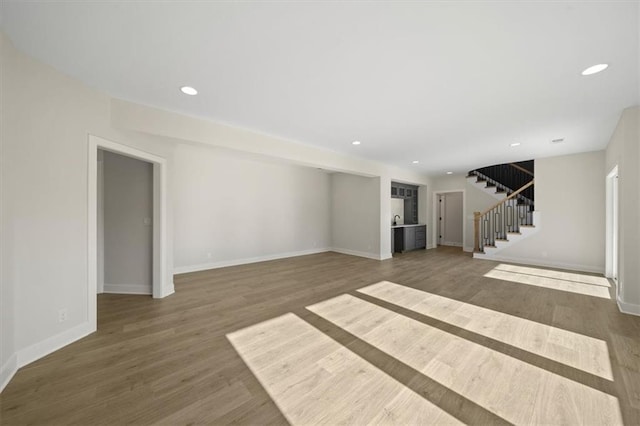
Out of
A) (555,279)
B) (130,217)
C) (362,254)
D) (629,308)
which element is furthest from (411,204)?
(130,217)

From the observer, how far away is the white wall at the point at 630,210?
3193 mm

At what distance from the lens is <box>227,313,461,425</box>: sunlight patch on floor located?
1587 mm

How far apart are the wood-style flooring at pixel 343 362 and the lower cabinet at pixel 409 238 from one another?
3.84 meters

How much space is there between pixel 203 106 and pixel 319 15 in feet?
6.98

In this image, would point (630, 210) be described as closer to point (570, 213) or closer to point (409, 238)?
point (570, 213)

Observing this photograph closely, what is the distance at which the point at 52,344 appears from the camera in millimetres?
2350

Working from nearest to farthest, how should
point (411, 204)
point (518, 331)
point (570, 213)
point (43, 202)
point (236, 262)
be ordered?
point (43, 202)
point (518, 331)
point (570, 213)
point (236, 262)
point (411, 204)

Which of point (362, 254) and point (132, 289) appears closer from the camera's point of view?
point (132, 289)

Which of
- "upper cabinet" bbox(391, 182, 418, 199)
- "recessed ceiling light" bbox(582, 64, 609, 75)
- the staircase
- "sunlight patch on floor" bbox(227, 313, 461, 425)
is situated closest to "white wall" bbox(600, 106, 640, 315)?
"recessed ceiling light" bbox(582, 64, 609, 75)

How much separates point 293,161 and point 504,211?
658cm

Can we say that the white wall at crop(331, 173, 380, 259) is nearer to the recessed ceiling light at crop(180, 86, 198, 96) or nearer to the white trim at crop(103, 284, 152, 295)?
the recessed ceiling light at crop(180, 86, 198, 96)

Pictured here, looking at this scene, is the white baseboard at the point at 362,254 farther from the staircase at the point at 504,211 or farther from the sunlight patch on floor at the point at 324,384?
the sunlight patch on floor at the point at 324,384

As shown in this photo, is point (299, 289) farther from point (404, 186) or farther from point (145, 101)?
point (404, 186)

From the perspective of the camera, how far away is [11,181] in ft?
6.76
